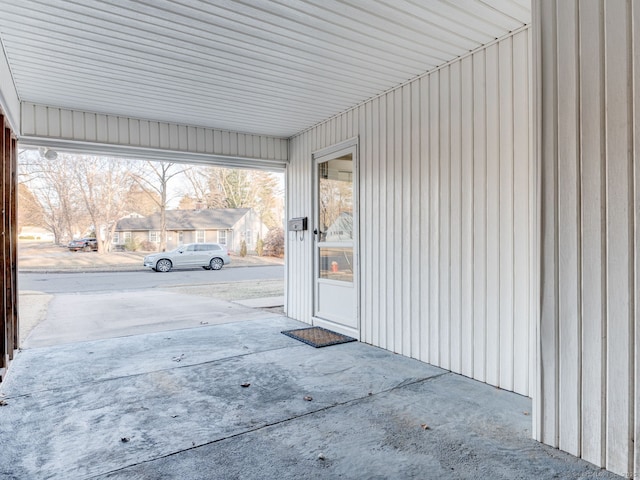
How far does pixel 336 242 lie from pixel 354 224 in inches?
19.2

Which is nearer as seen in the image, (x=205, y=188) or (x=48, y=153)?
(x=48, y=153)

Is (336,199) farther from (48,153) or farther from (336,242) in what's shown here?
(48,153)

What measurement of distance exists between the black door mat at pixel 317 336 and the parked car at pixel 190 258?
1165 cm

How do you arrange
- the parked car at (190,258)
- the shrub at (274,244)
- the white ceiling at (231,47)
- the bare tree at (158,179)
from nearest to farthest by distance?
the white ceiling at (231,47) < the parked car at (190,258) < the bare tree at (158,179) < the shrub at (274,244)

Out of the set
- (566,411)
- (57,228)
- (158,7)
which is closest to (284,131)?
(158,7)

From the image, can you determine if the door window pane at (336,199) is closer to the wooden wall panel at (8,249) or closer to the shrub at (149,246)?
the wooden wall panel at (8,249)

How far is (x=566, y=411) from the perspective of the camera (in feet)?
6.91

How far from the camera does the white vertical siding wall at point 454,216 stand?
9.77 ft

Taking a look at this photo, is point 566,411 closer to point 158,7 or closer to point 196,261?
point 158,7

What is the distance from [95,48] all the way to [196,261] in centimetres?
1346

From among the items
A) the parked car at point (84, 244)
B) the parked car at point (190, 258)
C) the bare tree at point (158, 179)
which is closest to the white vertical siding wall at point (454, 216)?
the parked car at point (190, 258)

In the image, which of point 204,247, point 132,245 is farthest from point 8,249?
point 132,245

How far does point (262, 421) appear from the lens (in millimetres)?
2555

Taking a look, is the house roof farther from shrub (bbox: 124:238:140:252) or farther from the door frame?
the door frame
